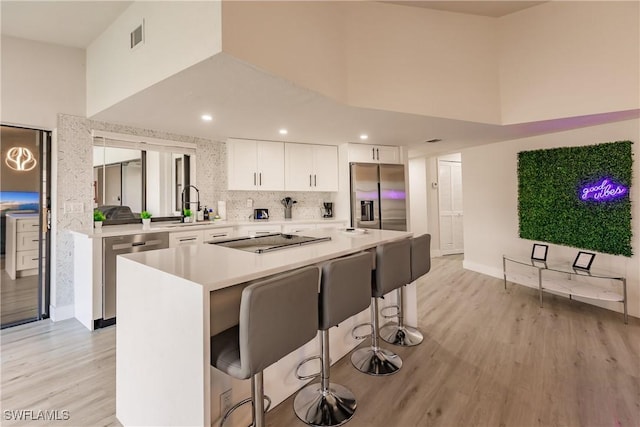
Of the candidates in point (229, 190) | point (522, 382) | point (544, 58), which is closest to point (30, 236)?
point (229, 190)

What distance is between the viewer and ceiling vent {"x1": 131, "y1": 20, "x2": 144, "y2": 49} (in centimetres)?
251

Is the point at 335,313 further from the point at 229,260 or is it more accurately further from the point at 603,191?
the point at 603,191

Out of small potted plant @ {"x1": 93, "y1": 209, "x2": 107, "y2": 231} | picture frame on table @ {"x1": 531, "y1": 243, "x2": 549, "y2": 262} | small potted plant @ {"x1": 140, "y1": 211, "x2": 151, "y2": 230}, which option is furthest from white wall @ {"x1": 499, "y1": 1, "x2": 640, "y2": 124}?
small potted plant @ {"x1": 93, "y1": 209, "x2": 107, "y2": 231}

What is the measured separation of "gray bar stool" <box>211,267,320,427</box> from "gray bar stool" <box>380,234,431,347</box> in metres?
1.33

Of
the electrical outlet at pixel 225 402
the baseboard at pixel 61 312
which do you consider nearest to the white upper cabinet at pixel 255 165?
the baseboard at pixel 61 312

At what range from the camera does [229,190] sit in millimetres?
4594

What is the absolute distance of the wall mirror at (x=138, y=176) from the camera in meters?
3.61

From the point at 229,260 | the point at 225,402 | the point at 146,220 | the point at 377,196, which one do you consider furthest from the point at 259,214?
the point at 225,402

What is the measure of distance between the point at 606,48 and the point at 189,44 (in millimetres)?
3915

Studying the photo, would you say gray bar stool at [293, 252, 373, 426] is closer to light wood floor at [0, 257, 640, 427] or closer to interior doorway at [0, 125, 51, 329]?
light wood floor at [0, 257, 640, 427]

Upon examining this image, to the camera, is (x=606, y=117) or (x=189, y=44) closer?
(x=189, y=44)

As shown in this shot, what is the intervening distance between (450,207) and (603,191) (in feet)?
11.1

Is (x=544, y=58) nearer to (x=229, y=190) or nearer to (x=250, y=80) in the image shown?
(x=250, y=80)

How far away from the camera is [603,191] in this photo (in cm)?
351
